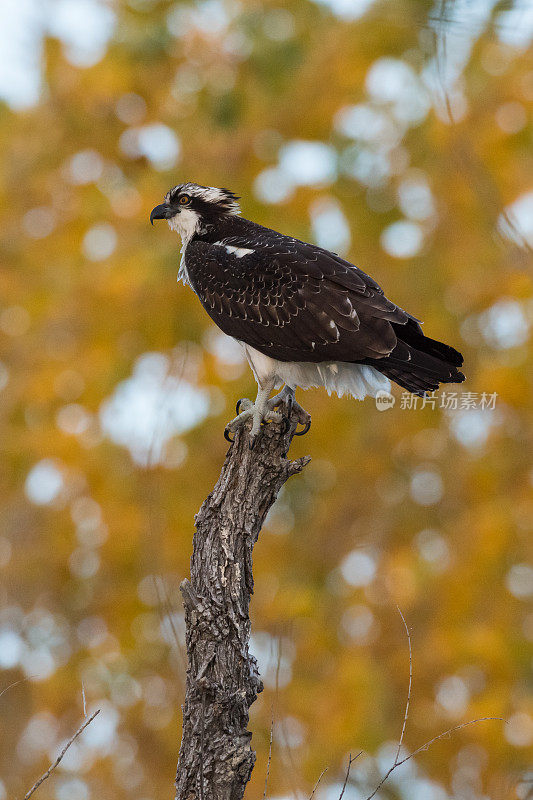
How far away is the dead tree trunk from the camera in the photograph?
12.2ft

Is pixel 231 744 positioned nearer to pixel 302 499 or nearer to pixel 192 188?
pixel 192 188

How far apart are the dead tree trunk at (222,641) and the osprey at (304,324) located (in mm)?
510

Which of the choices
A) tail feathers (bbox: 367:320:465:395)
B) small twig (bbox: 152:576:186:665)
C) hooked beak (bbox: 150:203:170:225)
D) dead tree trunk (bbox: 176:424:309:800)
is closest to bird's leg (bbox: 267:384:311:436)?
tail feathers (bbox: 367:320:465:395)

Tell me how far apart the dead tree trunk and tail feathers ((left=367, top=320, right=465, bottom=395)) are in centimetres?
97

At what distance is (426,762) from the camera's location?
12.2 m

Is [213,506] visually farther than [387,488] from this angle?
No

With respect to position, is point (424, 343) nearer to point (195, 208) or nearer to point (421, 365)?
point (421, 365)

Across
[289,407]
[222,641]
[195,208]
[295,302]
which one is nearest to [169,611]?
[222,641]

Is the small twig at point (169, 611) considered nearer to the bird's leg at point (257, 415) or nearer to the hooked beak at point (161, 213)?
the bird's leg at point (257, 415)

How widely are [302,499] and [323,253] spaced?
24.1 feet

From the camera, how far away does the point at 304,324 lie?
515cm

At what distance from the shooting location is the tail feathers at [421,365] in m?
4.85

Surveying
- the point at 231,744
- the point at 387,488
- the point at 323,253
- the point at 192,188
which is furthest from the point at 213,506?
the point at 387,488

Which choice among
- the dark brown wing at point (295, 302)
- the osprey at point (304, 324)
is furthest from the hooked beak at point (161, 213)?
the dark brown wing at point (295, 302)
